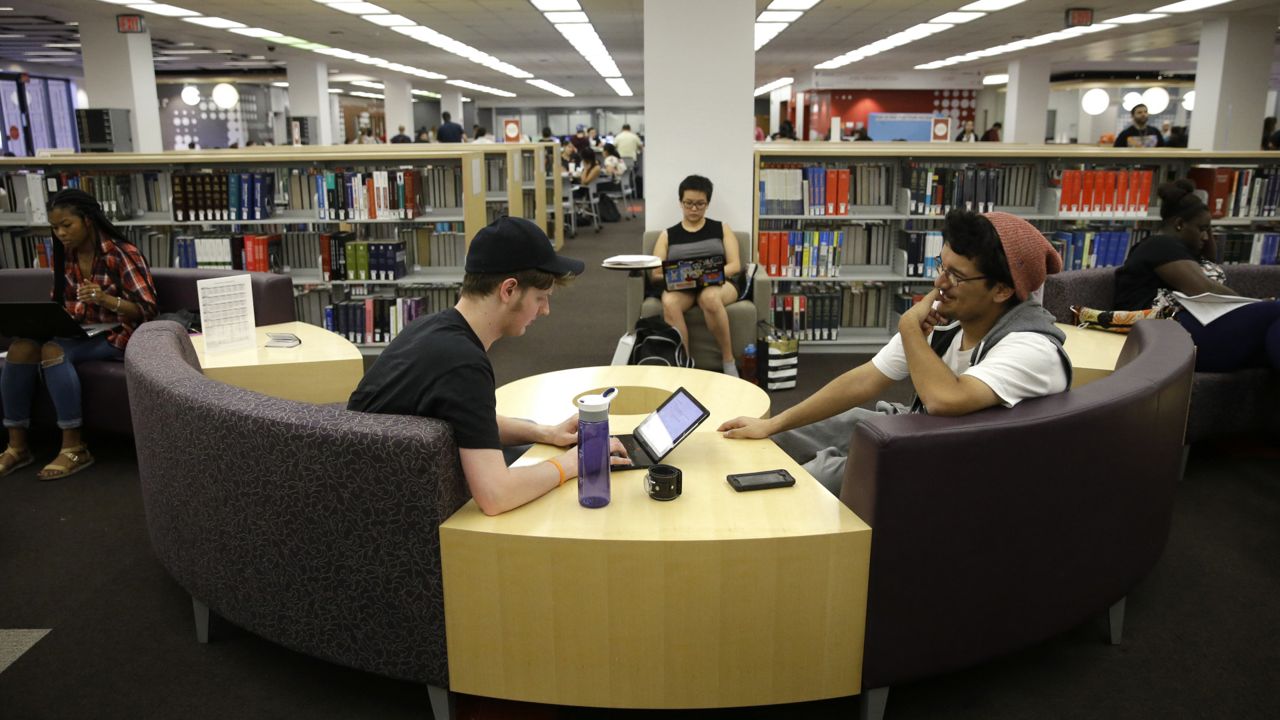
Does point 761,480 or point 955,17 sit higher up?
point 955,17

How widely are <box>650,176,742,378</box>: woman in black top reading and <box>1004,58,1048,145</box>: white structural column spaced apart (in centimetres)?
1240

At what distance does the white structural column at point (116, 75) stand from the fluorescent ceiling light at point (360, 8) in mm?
2616

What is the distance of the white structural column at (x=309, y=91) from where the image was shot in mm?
16641

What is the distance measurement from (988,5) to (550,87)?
17297 mm

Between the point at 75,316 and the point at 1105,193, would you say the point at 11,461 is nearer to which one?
the point at 75,316

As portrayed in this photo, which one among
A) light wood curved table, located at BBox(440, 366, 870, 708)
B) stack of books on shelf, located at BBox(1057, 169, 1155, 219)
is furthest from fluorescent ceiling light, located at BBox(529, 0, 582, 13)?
light wood curved table, located at BBox(440, 366, 870, 708)

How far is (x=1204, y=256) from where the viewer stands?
4.60 m

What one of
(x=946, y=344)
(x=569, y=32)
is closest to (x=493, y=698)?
(x=946, y=344)

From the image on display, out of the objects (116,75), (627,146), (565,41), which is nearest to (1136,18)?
(565,41)

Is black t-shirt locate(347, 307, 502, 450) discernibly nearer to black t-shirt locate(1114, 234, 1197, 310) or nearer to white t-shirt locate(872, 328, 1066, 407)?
white t-shirt locate(872, 328, 1066, 407)

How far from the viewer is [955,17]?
11367mm

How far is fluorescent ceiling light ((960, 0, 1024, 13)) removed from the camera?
32.7ft

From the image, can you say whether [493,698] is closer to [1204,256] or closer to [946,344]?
[946,344]

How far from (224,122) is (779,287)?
21672 millimetres
